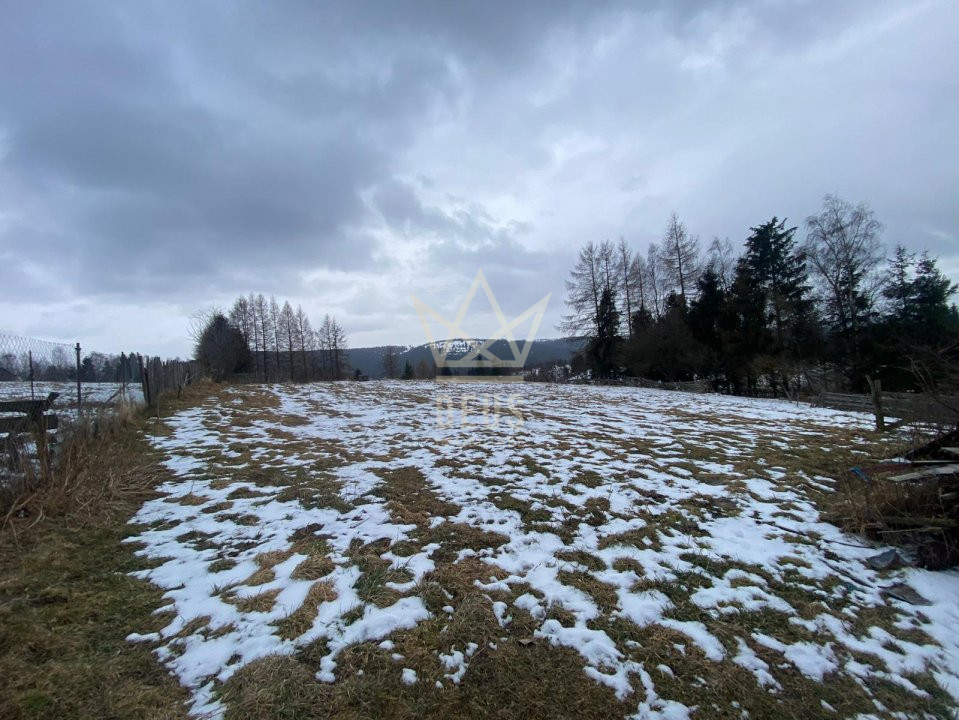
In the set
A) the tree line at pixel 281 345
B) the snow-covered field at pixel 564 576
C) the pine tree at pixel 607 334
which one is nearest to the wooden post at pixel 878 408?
the snow-covered field at pixel 564 576

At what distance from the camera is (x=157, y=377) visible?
43.7ft

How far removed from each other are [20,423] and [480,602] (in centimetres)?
651

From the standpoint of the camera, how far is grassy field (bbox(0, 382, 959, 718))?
229 cm

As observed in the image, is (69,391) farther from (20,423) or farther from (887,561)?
(887,561)

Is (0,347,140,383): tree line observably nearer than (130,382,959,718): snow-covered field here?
No

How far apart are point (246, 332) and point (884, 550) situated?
5024 centimetres

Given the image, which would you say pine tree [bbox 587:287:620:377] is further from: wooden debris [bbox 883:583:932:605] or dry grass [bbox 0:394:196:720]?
dry grass [bbox 0:394:196:720]

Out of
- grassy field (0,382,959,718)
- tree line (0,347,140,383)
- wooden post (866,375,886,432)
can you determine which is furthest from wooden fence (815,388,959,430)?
tree line (0,347,140,383)

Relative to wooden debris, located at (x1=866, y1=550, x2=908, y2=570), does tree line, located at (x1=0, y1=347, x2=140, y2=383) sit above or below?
above

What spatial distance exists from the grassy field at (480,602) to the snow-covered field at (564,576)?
0.02 metres

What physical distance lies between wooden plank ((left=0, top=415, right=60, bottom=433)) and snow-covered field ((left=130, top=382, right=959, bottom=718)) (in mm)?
1763

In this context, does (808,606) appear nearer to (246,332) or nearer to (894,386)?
(894,386)

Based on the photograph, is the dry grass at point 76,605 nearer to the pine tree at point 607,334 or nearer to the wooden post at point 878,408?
the wooden post at point 878,408

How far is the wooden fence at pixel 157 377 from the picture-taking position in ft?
40.0
